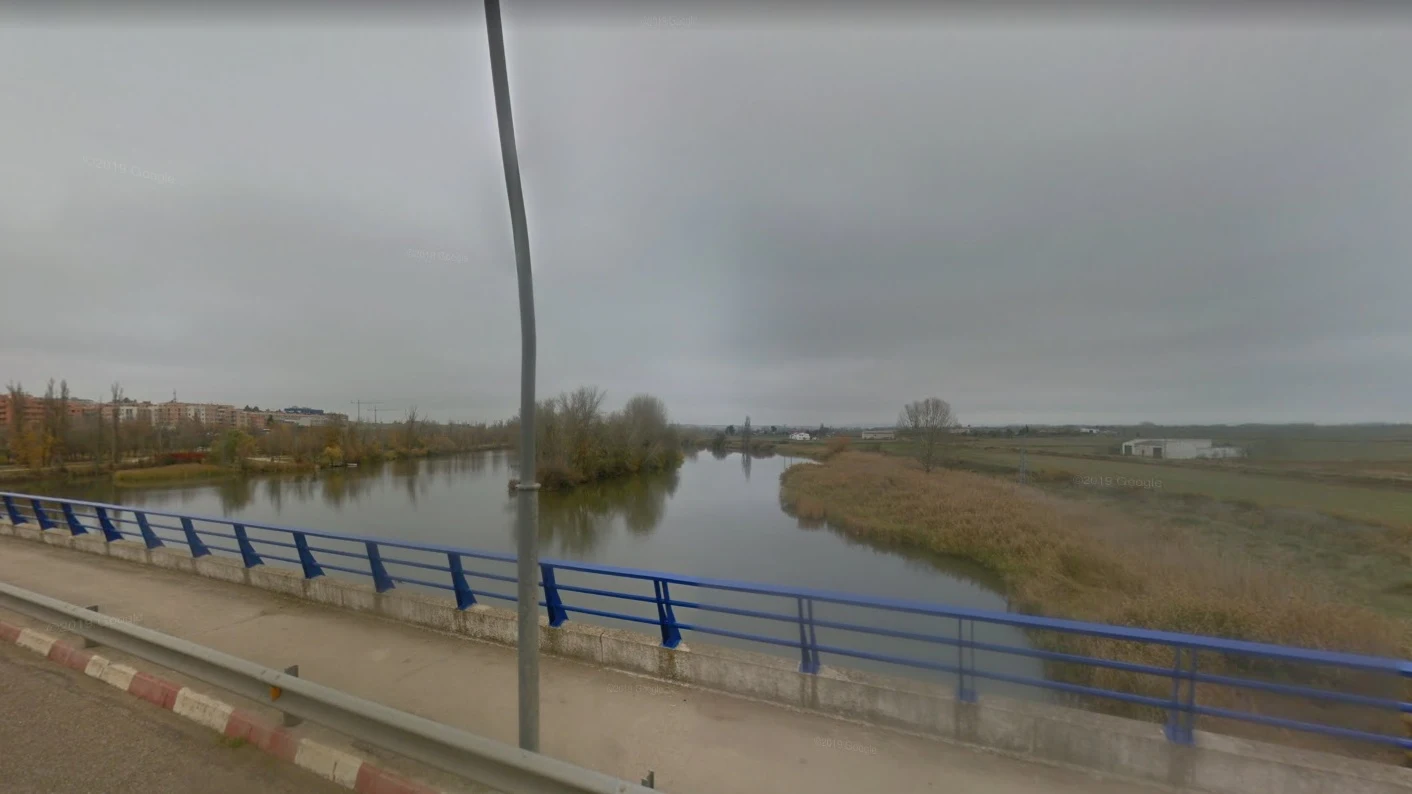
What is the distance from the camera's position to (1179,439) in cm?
1623

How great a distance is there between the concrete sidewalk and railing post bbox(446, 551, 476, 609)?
328mm

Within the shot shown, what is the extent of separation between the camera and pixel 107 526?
8.93m

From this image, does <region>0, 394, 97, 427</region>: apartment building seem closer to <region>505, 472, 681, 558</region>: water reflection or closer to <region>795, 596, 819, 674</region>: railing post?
<region>505, 472, 681, 558</region>: water reflection

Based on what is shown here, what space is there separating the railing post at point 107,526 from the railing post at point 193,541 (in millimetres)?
2806

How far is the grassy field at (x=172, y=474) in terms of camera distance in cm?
3722

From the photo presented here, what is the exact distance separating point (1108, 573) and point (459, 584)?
15.3 metres

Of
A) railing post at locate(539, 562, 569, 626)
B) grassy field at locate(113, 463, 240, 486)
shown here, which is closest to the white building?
railing post at locate(539, 562, 569, 626)

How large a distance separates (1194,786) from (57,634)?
28.5ft

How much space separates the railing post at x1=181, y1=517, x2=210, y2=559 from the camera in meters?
7.44

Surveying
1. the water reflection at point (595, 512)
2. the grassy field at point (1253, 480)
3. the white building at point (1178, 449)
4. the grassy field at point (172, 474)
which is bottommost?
the water reflection at point (595, 512)

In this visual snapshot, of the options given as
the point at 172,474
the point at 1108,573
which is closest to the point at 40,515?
the point at 1108,573

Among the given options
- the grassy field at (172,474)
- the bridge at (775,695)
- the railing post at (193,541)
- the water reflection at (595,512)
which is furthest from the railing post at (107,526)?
the grassy field at (172,474)

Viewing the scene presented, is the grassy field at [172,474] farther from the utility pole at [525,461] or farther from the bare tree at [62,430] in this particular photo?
the utility pole at [525,461]

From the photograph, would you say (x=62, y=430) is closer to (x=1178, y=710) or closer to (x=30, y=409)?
(x=30, y=409)
